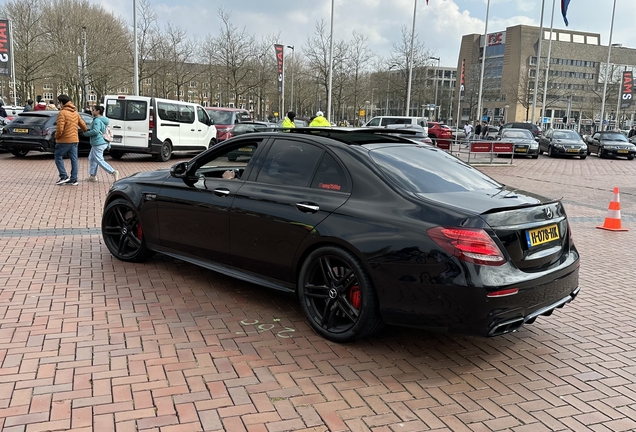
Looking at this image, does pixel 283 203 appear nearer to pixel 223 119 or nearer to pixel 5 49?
pixel 223 119

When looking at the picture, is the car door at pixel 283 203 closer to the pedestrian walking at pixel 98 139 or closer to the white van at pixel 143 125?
the pedestrian walking at pixel 98 139

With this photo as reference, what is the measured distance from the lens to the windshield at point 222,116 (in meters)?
22.5

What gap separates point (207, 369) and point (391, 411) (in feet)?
4.05

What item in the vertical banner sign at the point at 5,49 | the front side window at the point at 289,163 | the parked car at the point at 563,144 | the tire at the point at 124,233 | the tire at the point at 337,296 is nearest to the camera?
the tire at the point at 337,296

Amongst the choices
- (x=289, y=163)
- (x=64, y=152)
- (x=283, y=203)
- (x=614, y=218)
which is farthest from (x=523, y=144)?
(x=283, y=203)

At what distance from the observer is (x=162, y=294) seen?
498cm

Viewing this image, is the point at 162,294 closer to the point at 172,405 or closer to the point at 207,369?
the point at 207,369

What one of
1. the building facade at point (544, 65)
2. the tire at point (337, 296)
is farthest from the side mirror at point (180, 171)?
the building facade at point (544, 65)

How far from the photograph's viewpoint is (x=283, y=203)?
4.34m

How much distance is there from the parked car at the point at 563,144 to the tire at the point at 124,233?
25057 millimetres

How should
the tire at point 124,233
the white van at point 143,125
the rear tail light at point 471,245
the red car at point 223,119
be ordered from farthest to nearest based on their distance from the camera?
the red car at point 223,119 < the white van at point 143,125 < the tire at point 124,233 < the rear tail light at point 471,245

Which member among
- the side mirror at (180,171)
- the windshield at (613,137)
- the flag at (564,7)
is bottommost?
the side mirror at (180,171)

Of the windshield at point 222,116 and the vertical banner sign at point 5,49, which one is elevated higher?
the vertical banner sign at point 5,49

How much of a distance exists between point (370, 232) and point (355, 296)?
1.74ft
